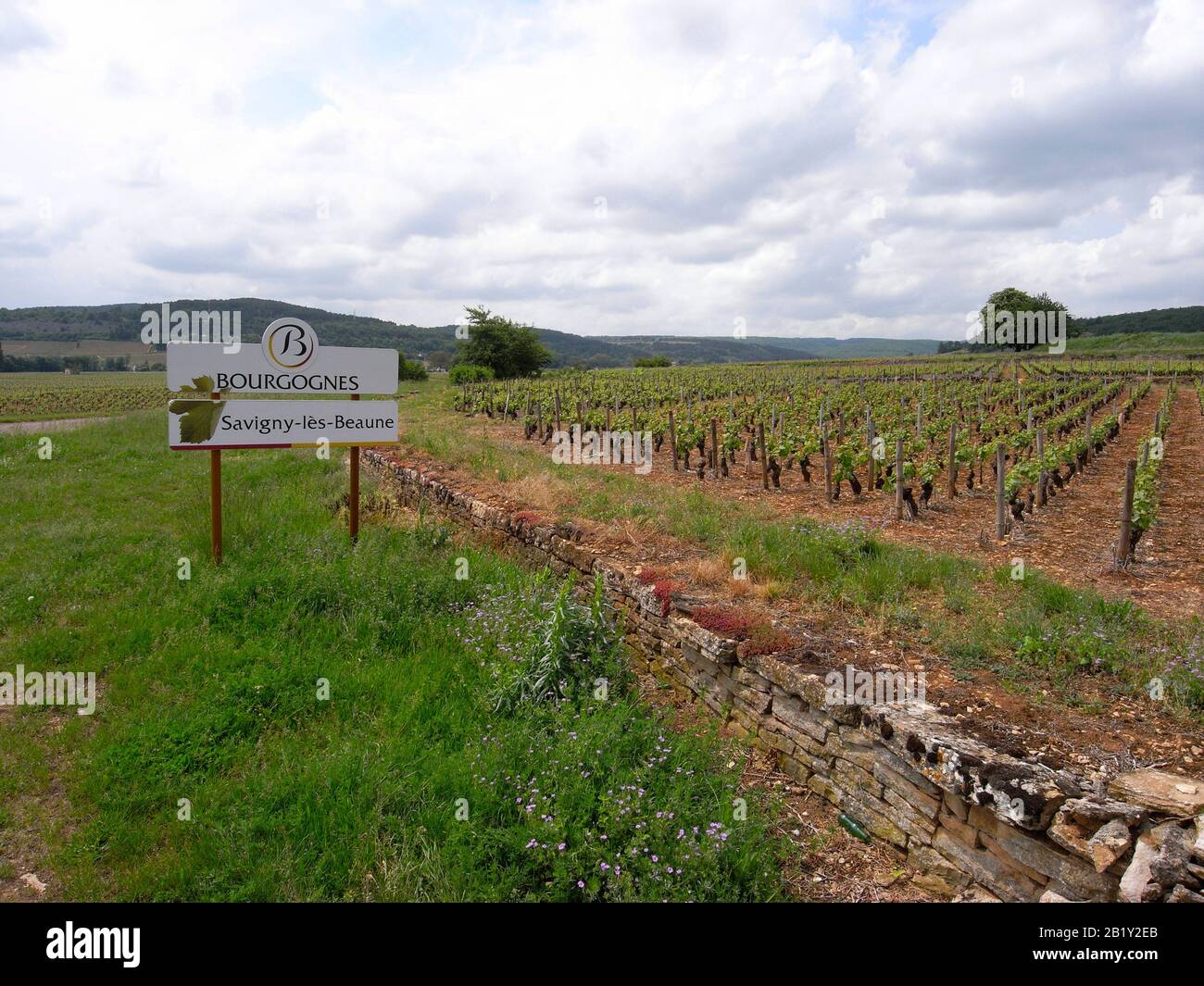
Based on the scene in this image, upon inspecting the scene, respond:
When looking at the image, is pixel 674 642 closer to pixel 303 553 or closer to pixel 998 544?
pixel 303 553

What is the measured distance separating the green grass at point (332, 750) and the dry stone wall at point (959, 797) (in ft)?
1.69

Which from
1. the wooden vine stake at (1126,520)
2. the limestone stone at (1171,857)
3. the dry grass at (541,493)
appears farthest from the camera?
the dry grass at (541,493)

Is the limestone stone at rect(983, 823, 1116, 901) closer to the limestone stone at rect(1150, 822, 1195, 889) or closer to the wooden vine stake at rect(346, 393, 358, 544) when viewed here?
the limestone stone at rect(1150, 822, 1195, 889)

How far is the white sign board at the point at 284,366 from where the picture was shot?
717 centimetres

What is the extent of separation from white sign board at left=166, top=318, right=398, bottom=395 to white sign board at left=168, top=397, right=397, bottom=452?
0.19 meters

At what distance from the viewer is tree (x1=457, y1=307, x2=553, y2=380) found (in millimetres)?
46406

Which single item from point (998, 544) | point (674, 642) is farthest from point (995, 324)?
point (674, 642)

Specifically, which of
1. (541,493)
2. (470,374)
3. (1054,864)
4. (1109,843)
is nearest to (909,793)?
(1054,864)

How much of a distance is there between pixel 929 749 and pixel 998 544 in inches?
234

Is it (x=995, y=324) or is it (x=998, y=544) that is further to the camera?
(x=995, y=324)

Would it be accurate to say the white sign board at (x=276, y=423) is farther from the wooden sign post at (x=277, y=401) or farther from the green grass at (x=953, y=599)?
the green grass at (x=953, y=599)

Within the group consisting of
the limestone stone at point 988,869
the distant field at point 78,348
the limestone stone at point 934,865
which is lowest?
the limestone stone at point 934,865

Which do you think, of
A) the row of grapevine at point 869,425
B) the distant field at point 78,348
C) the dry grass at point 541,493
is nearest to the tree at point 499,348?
the row of grapevine at point 869,425

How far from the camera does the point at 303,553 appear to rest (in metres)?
7.43
